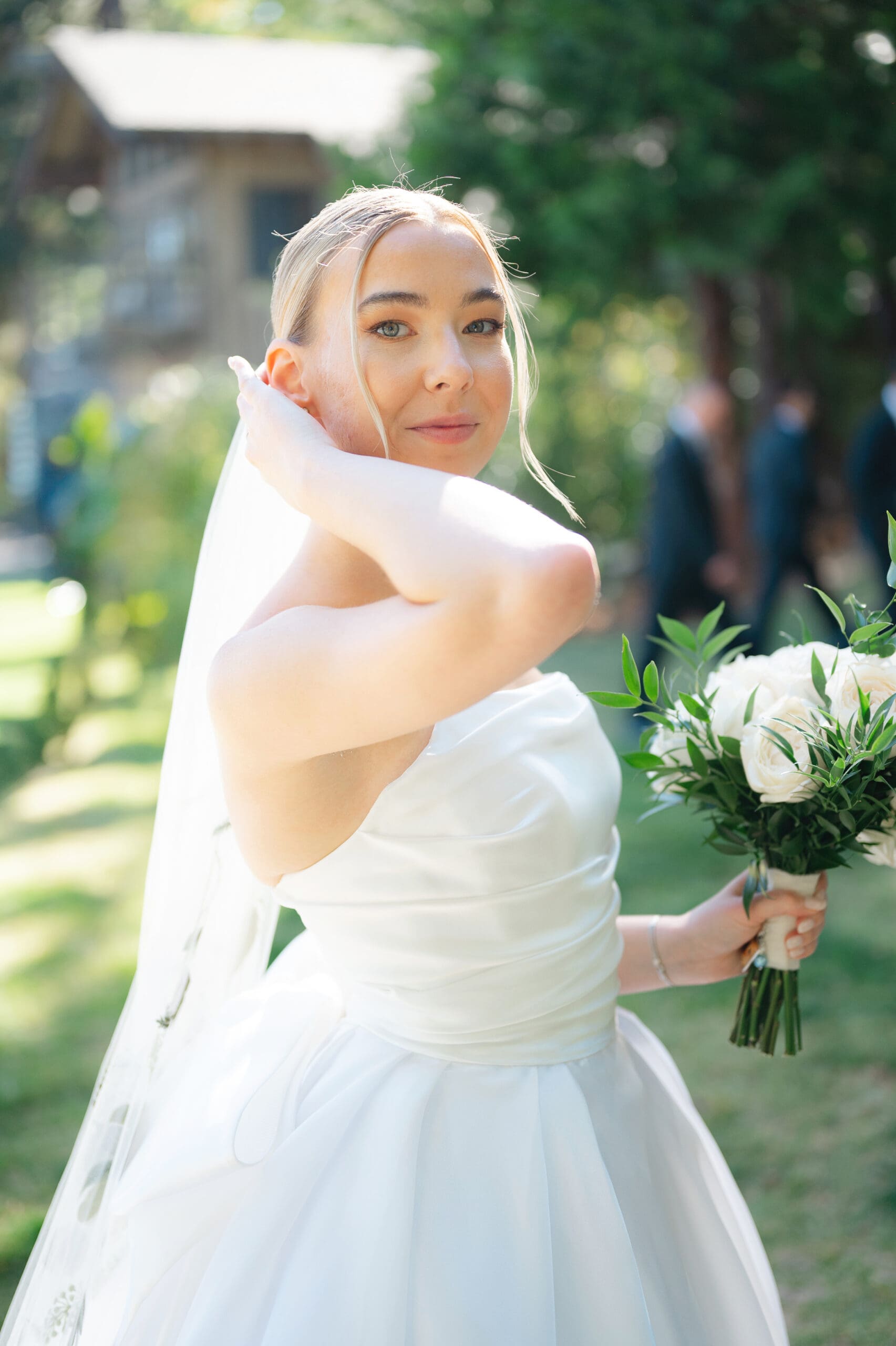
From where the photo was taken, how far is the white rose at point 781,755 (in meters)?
1.73

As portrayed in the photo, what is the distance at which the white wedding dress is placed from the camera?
1.56 metres

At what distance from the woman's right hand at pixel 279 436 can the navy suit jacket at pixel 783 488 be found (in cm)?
777

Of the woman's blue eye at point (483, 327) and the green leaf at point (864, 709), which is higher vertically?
the woman's blue eye at point (483, 327)

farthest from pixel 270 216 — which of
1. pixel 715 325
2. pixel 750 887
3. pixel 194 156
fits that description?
pixel 750 887

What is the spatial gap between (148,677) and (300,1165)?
903 centimetres

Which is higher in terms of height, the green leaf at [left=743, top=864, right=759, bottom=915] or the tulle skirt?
the green leaf at [left=743, top=864, right=759, bottom=915]

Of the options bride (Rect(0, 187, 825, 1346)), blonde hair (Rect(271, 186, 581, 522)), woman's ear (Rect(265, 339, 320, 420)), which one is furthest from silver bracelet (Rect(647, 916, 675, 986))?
Result: woman's ear (Rect(265, 339, 320, 420))

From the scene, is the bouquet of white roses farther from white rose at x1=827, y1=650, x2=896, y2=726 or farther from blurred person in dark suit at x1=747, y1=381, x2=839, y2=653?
blurred person in dark suit at x1=747, y1=381, x2=839, y2=653

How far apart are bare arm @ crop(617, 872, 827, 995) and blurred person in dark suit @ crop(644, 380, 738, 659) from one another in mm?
6158

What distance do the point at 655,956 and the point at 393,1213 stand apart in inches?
25.9

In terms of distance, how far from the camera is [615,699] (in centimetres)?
177

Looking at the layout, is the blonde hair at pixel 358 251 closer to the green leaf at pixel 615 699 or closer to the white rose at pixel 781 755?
the green leaf at pixel 615 699

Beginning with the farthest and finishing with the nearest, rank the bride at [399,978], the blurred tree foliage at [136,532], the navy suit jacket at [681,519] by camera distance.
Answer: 1. the blurred tree foliage at [136,532]
2. the navy suit jacket at [681,519]
3. the bride at [399,978]

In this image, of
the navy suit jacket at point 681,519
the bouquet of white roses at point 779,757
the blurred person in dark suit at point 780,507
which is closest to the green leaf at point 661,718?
the bouquet of white roses at point 779,757
